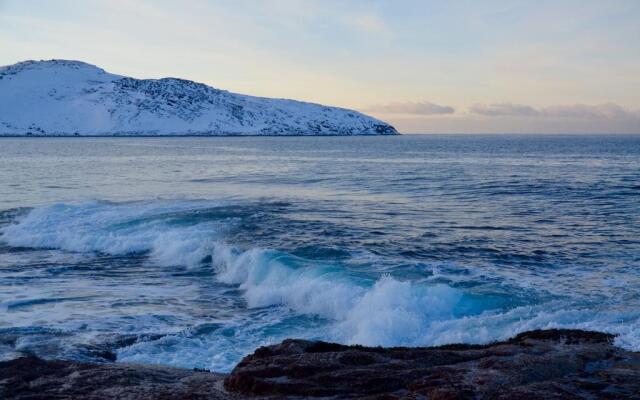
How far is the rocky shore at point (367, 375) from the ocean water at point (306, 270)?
185 centimetres

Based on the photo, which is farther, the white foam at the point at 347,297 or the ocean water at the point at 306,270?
the white foam at the point at 347,297

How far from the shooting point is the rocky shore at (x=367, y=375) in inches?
307

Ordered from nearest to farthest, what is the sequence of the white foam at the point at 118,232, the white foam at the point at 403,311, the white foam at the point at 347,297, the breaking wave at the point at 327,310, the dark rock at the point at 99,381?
1. the dark rock at the point at 99,381
2. the breaking wave at the point at 327,310
3. the white foam at the point at 403,311
4. the white foam at the point at 347,297
5. the white foam at the point at 118,232

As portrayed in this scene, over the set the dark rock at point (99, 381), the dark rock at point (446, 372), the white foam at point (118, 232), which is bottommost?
the white foam at point (118, 232)

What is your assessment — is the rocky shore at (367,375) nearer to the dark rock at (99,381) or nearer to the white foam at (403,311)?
the dark rock at (99,381)

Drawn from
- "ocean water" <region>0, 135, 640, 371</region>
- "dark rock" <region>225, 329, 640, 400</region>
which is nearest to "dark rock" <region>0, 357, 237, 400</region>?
"dark rock" <region>225, 329, 640, 400</region>

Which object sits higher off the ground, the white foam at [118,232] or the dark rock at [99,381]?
the dark rock at [99,381]

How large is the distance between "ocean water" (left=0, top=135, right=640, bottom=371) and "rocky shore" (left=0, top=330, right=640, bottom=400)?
185cm

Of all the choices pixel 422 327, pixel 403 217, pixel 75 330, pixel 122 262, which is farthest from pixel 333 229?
pixel 75 330

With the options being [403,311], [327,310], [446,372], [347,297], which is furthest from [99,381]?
[347,297]

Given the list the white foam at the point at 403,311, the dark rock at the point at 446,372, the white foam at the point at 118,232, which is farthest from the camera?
the white foam at the point at 118,232

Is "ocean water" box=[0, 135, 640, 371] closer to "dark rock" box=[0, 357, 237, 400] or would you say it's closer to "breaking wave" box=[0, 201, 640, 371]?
"breaking wave" box=[0, 201, 640, 371]

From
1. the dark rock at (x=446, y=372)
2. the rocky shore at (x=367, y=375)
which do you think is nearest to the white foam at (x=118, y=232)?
the rocky shore at (x=367, y=375)

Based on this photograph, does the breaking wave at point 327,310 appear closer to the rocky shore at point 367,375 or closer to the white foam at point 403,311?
the white foam at point 403,311
